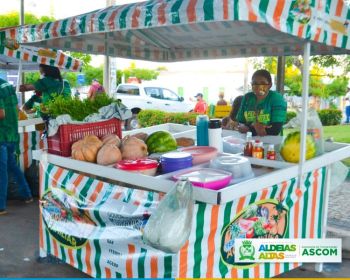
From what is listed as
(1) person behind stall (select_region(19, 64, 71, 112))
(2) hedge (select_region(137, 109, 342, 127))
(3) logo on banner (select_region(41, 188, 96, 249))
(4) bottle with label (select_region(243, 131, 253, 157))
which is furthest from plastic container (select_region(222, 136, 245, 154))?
(2) hedge (select_region(137, 109, 342, 127))

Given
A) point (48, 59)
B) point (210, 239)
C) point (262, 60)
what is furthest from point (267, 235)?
point (262, 60)

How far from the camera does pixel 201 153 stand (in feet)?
10.6

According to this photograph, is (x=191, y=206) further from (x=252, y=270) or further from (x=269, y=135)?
(x=269, y=135)

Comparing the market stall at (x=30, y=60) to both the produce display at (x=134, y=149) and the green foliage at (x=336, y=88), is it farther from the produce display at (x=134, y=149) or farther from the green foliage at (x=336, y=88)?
the green foliage at (x=336, y=88)

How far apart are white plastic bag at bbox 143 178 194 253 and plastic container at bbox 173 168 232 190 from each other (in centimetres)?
12

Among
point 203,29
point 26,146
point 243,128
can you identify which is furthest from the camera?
point 26,146

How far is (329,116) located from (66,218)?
1651 cm

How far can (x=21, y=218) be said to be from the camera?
203 inches

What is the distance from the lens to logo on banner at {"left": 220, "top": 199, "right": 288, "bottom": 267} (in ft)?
9.34

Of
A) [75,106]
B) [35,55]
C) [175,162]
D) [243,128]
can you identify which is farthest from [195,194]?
[35,55]

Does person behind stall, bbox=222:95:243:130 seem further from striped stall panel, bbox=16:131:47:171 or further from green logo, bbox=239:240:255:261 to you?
striped stall panel, bbox=16:131:47:171

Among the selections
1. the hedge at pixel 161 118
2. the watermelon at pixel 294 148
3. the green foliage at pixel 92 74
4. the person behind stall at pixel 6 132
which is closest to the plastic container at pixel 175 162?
the watermelon at pixel 294 148

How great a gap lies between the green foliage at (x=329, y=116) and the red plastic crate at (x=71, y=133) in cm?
1563

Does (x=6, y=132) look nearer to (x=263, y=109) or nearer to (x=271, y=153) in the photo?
(x=263, y=109)
